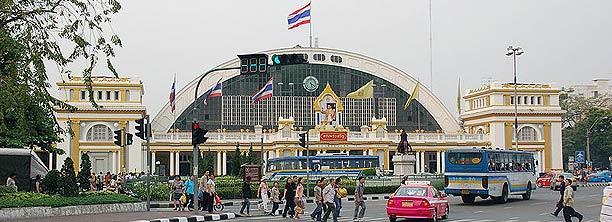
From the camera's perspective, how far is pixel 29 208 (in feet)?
94.1

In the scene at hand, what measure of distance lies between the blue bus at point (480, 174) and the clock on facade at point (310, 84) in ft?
192

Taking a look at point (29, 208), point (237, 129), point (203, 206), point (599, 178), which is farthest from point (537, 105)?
point (29, 208)

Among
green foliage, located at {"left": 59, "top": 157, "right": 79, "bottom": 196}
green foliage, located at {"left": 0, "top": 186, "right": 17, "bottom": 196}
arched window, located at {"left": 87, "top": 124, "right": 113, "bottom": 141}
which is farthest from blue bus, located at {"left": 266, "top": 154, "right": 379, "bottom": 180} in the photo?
green foliage, located at {"left": 0, "top": 186, "right": 17, "bottom": 196}

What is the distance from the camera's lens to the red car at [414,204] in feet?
90.8

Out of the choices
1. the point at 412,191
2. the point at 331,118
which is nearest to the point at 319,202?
the point at 412,191

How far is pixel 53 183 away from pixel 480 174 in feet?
63.7

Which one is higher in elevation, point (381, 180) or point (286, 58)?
point (286, 58)

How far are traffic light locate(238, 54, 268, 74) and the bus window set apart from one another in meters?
14.1

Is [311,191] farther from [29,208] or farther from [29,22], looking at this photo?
[29,22]

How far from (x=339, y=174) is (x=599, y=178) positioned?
82.8ft

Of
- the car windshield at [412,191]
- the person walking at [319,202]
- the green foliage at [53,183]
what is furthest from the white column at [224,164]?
the car windshield at [412,191]

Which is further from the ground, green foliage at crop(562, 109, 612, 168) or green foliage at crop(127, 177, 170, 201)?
green foliage at crop(562, 109, 612, 168)

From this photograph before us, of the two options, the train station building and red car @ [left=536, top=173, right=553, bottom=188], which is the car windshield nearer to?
red car @ [left=536, top=173, right=553, bottom=188]

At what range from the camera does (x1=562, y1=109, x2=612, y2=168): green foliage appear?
104250mm
